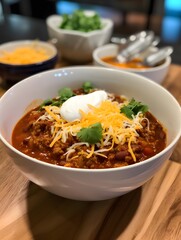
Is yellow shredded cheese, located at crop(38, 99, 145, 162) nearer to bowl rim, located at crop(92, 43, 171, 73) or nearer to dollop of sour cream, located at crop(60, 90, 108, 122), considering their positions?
dollop of sour cream, located at crop(60, 90, 108, 122)

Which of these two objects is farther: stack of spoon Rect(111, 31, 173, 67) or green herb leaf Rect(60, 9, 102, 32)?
green herb leaf Rect(60, 9, 102, 32)

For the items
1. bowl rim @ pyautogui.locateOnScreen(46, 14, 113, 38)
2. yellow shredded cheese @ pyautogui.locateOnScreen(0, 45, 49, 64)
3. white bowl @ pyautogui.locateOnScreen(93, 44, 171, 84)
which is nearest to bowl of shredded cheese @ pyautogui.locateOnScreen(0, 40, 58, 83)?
yellow shredded cheese @ pyautogui.locateOnScreen(0, 45, 49, 64)

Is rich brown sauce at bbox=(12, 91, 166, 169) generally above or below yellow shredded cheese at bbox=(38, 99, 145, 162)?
below

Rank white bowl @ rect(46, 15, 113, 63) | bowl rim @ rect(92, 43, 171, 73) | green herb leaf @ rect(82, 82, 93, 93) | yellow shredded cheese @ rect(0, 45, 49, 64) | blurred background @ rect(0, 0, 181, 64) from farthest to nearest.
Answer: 1. blurred background @ rect(0, 0, 181, 64)
2. white bowl @ rect(46, 15, 113, 63)
3. yellow shredded cheese @ rect(0, 45, 49, 64)
4. bowl rim @ rect(92, 43, 171, 73)
5. green herb leaf @ rect(82, 82, 93, 93)

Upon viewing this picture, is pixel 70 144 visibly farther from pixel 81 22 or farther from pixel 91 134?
pixel 81 22

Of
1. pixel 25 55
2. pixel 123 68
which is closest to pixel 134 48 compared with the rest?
pixel 123 68

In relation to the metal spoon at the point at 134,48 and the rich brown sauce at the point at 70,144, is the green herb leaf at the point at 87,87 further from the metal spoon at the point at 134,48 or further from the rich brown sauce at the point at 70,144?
the metal spoon at the point at 134,48
